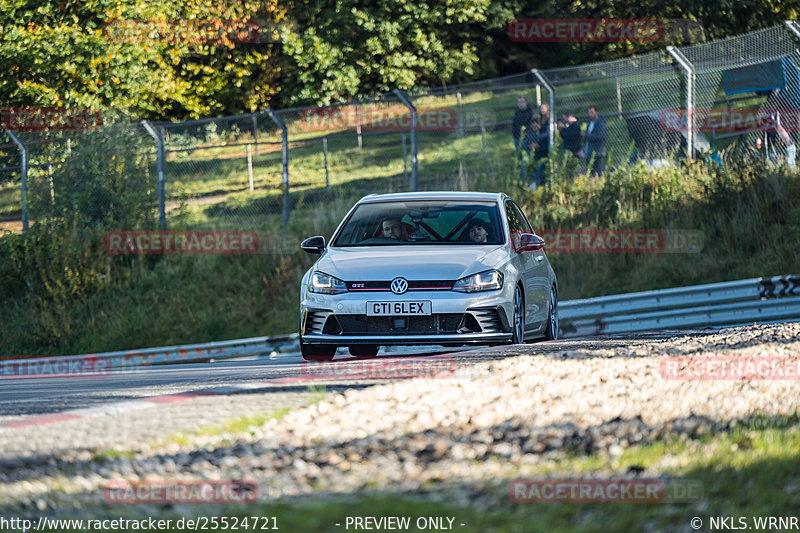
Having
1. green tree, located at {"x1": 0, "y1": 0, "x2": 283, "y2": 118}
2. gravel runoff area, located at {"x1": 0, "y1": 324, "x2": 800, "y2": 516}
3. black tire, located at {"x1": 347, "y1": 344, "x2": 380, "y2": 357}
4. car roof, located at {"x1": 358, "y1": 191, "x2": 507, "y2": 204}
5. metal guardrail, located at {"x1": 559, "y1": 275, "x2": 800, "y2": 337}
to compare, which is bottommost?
metal guardrail, located at {"x1": 559, "y1": 275, "x2": 800, "y2": 337}

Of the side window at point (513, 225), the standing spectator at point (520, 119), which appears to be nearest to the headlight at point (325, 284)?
the side window at point (513, 225)

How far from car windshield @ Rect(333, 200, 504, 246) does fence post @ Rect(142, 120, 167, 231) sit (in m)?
11.6

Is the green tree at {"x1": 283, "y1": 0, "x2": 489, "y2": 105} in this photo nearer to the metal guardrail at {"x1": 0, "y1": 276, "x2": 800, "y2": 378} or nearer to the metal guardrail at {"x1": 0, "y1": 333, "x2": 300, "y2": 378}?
the metal guardrail at {"x1": 0, "y1": 333, "x2": 300, "y2": 378}

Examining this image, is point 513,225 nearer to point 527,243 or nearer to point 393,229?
point 527,243

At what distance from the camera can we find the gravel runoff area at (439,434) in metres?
4.46

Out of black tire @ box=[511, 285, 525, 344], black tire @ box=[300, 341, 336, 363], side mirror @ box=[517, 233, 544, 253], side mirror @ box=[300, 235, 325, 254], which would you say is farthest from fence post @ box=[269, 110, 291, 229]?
black tire @ box=[511, 285, 525, 344]

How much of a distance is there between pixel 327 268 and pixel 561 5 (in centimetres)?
3269

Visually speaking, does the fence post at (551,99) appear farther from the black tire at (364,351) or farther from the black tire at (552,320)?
the black tire at (364,351)

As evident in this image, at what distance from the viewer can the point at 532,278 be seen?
11188 mm

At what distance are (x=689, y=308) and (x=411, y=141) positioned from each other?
841 cm

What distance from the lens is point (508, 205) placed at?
11883mm

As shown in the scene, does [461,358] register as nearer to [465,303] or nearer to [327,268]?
[465,303]

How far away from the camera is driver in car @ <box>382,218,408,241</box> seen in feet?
36.4

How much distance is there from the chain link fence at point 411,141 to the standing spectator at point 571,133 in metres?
0.07
